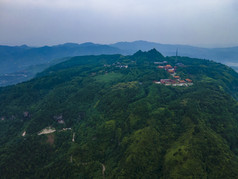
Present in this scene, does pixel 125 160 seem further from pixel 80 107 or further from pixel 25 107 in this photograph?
pixel 25 107

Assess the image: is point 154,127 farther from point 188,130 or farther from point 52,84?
point 52,84

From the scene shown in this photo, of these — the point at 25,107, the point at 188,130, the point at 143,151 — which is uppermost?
the point at 188,130

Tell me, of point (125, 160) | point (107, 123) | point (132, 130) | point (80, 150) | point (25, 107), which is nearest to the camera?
point (125, 160)

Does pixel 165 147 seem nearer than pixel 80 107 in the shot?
Yes

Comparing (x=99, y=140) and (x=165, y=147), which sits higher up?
(x=165, y=147)

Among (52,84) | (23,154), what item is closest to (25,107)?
(52,84)

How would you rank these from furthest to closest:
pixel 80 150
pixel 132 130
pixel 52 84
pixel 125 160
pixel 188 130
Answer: pixel 52 84 → pixel 132 130 → pixel 80 150 → pixel 188 130 → pixel 125 160

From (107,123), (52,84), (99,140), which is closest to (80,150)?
(99,140)
